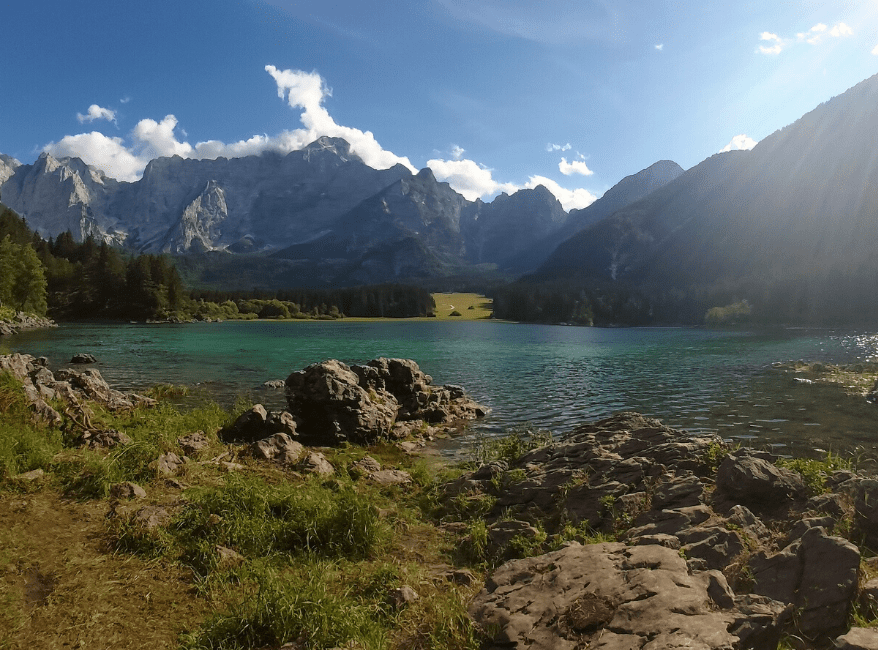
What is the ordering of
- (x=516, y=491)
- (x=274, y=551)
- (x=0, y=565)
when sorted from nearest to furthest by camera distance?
(x=0, y=565) < (x=274, y=551) < (x=516, y=491)

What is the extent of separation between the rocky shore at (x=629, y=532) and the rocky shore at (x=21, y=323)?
95.2 meters

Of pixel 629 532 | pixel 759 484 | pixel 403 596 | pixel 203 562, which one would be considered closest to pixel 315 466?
pixel 203 562

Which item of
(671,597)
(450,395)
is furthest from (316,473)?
(450,395)

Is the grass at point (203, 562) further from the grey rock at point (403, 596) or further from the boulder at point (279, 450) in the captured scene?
the boulder at point (279, 450)

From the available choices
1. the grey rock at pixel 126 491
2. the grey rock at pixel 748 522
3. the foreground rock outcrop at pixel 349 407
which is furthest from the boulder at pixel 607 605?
the foreground rock outcrop at pixel 349 407

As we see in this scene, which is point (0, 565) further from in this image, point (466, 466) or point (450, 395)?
point (450, 395)

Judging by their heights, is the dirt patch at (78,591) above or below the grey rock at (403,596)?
above

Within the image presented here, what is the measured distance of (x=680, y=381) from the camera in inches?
2082

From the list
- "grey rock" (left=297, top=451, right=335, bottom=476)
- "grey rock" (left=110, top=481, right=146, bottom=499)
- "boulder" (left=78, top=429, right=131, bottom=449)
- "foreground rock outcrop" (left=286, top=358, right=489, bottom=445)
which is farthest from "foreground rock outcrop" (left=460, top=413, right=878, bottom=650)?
"foreground rock outcrop" (left=286, top=358, right=489, bottom=445)

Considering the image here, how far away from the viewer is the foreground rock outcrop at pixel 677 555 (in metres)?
7.00

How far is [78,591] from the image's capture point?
812 centimetres

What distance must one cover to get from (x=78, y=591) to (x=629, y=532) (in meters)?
11.2

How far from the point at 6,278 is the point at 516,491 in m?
138

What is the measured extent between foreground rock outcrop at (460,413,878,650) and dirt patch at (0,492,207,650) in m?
5.44
